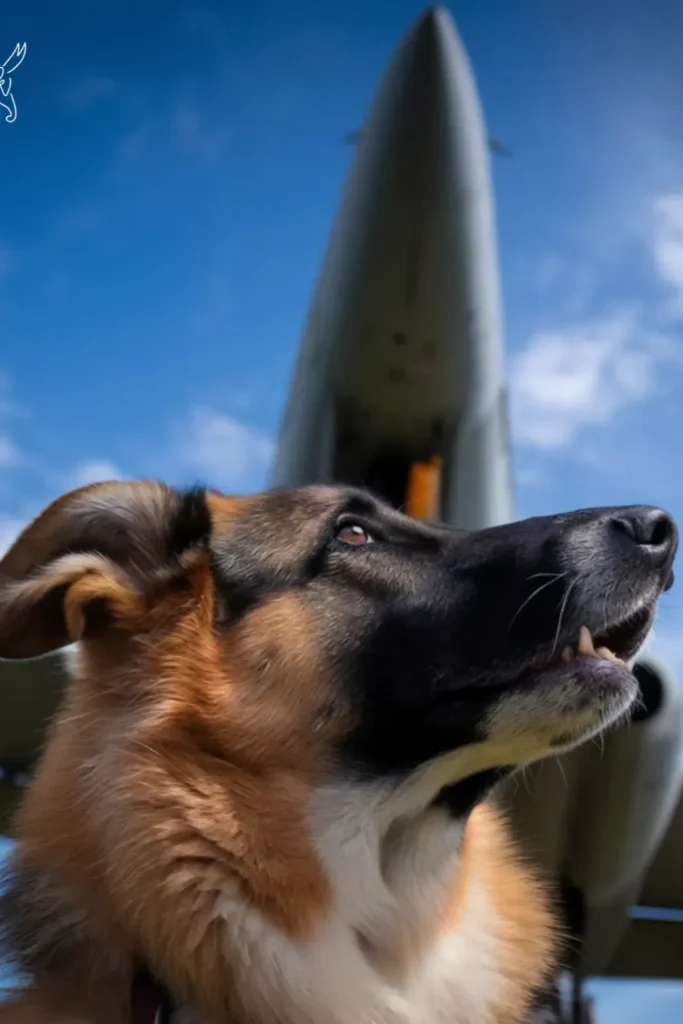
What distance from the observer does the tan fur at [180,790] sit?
2275 mm

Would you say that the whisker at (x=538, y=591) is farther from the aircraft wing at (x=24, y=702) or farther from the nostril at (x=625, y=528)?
the aircraft wing at (x=24, y=702)

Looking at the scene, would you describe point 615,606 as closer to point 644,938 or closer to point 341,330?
point 341,330

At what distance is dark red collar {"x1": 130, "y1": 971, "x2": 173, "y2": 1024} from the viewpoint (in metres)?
2.20

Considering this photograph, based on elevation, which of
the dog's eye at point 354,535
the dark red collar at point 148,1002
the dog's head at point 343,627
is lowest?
the dark red collar at point 148,1002

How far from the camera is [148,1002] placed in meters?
2.22

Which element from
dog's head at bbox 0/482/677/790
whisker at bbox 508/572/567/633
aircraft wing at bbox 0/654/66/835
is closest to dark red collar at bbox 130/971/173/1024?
dog's head at bbox 0/482/677/790

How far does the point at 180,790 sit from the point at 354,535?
0.91m

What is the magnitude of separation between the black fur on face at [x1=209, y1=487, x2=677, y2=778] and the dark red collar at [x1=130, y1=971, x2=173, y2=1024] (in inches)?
27.5

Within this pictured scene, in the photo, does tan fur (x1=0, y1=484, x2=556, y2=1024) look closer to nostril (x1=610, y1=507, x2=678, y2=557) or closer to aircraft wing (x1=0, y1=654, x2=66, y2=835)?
nostril (x1=610, y1=507, x2=678, y2=557)

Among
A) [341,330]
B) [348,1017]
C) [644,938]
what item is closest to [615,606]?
[348,1017]

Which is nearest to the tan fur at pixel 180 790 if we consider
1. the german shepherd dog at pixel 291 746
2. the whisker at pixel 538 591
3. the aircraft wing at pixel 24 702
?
the german shepherd dog at pixel 291 746

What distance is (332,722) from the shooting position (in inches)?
101

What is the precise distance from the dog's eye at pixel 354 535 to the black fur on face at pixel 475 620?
0.5 inches

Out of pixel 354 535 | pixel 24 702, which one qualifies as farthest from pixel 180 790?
pixel 24 702
